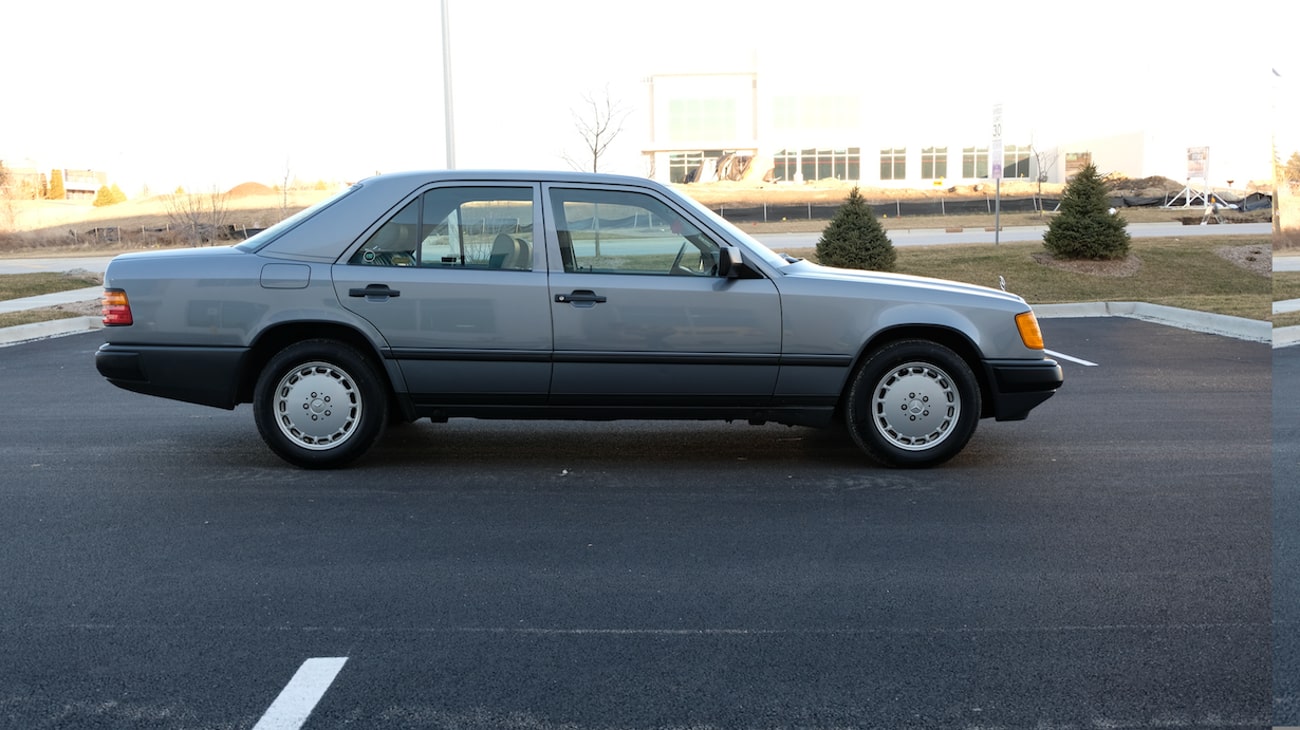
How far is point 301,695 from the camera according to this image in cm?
347

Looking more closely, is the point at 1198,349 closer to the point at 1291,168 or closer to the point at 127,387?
the point at 127,387

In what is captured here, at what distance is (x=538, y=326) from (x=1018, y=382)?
9.26 feet

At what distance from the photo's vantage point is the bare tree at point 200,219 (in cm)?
3384

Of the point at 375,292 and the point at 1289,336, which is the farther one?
the point at 1289,336

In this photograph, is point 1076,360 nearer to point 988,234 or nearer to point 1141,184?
point 988,234

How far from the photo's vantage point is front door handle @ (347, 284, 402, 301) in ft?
20.6

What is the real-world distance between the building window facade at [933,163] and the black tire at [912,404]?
73.6m

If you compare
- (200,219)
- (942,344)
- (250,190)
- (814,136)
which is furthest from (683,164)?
(942,344)

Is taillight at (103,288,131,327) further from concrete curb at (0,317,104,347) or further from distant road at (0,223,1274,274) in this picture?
distant road at (0,223,1274,274)

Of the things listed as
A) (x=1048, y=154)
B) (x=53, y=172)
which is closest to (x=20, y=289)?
(x=1048, y=154)

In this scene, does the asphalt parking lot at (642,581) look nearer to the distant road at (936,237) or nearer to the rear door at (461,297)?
the rear door at (461,297)

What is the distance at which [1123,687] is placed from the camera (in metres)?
3.51

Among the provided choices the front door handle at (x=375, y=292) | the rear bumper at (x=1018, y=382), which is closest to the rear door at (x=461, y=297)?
the front door handle at (x=375, y=292)

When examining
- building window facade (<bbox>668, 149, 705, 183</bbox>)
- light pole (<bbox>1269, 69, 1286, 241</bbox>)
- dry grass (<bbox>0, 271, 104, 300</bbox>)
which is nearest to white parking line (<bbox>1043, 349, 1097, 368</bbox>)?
→ light pole (<bbox>1269, 69, 1286, 241</bbox>)
